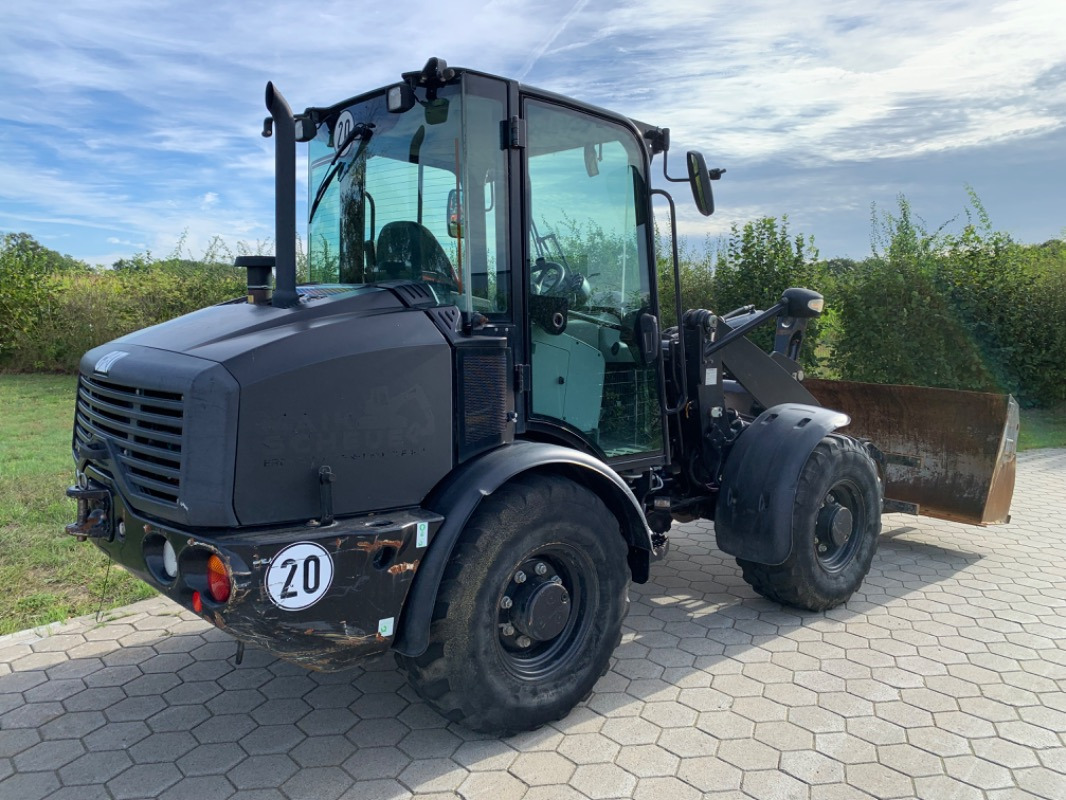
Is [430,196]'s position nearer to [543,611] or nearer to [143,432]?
[143,432]

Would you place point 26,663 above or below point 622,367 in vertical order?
below

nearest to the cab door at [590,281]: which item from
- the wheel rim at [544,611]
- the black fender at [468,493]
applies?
the black fender at [468,493]

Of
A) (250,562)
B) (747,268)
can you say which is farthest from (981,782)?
(747,268)

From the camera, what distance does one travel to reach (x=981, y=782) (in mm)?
3016

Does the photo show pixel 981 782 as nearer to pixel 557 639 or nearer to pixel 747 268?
pixel 557 639

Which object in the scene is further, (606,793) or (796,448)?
(796,448)

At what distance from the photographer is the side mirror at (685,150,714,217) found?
4.04 meters

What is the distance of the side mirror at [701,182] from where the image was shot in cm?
404

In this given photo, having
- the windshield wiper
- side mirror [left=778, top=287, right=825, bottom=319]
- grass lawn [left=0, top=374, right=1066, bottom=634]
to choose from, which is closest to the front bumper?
the windshield wiper

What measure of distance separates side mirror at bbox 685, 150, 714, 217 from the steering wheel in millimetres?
839

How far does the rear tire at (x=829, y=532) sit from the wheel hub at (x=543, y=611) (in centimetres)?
160

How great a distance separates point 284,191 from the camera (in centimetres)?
297

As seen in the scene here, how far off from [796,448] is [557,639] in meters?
1.79

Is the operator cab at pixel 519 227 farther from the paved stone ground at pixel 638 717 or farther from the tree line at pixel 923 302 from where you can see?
the tree line at pixel 923 302
